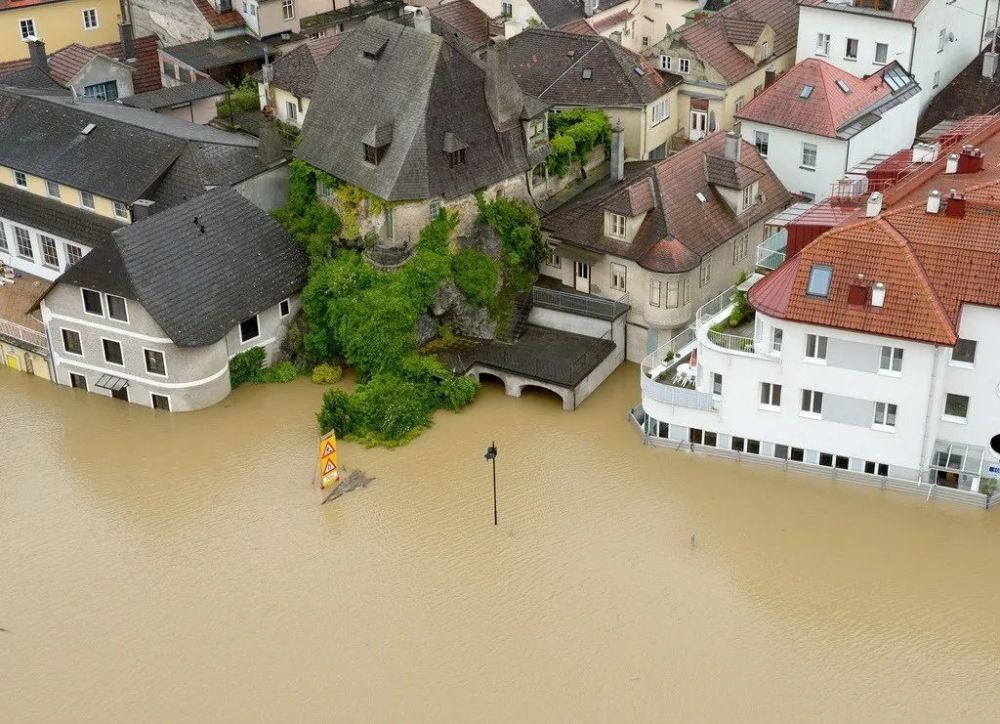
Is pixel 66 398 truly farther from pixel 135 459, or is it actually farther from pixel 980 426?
pixel 980 426

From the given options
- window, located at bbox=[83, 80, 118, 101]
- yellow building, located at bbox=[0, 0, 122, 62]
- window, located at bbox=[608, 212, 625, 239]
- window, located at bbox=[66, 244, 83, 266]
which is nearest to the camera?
window, located at bbox=[608, 212, 625, 239]

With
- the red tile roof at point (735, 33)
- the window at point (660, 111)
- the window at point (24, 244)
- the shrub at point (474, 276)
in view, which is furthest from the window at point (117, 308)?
the red tile roof at point (735, 33)

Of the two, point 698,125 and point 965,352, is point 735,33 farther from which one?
point 965,352

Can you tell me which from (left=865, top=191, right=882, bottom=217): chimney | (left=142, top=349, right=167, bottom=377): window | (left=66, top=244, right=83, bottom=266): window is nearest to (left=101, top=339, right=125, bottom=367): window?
(left=142, top=349, right=167, bottom=377): window

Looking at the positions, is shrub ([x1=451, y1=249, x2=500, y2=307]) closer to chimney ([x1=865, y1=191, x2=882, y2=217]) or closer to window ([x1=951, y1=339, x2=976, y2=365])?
chimney ([x1=865, y1=191, x2=882, y2=217])

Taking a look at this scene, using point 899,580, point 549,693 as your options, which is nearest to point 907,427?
point 899,580
